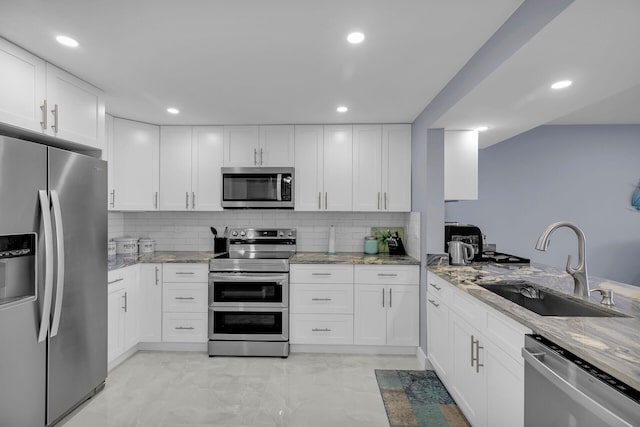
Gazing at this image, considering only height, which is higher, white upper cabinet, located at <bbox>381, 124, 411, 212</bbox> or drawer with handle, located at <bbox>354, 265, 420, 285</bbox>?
white upper cabinet, located at <bbox>381, 124, 411, 212</bbox>

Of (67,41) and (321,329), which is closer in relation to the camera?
(67,41)

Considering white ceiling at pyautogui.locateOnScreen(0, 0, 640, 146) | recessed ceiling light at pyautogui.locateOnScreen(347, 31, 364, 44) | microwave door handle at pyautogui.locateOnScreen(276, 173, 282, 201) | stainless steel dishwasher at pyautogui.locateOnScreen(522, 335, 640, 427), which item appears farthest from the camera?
microwave door handle at pyautogui.locateOnScreen(276, 173, 282, 201)

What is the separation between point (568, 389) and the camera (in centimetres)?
119

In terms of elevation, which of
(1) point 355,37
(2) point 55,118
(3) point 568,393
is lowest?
(3) point 568,393

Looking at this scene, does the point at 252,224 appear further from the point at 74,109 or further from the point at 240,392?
the point at 74,109

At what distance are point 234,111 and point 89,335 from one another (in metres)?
2.22

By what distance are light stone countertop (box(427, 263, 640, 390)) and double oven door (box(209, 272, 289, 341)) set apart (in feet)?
5.46

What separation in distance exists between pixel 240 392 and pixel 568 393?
2.21 metres

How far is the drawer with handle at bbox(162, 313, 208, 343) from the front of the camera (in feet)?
11.1

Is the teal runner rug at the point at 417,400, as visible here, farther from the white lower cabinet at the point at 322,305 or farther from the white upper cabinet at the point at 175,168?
the white upper cabinet at the point at 175,168

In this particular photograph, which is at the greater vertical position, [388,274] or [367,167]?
[367,167]

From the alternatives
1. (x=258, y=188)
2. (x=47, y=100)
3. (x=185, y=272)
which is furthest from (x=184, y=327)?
(x=47, y=100)

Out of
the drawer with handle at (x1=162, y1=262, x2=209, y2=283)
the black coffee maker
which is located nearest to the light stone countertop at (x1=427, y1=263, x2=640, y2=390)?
the black coffee maker

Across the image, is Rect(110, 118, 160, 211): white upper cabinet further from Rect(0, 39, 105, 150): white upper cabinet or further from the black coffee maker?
the black coffee maker
